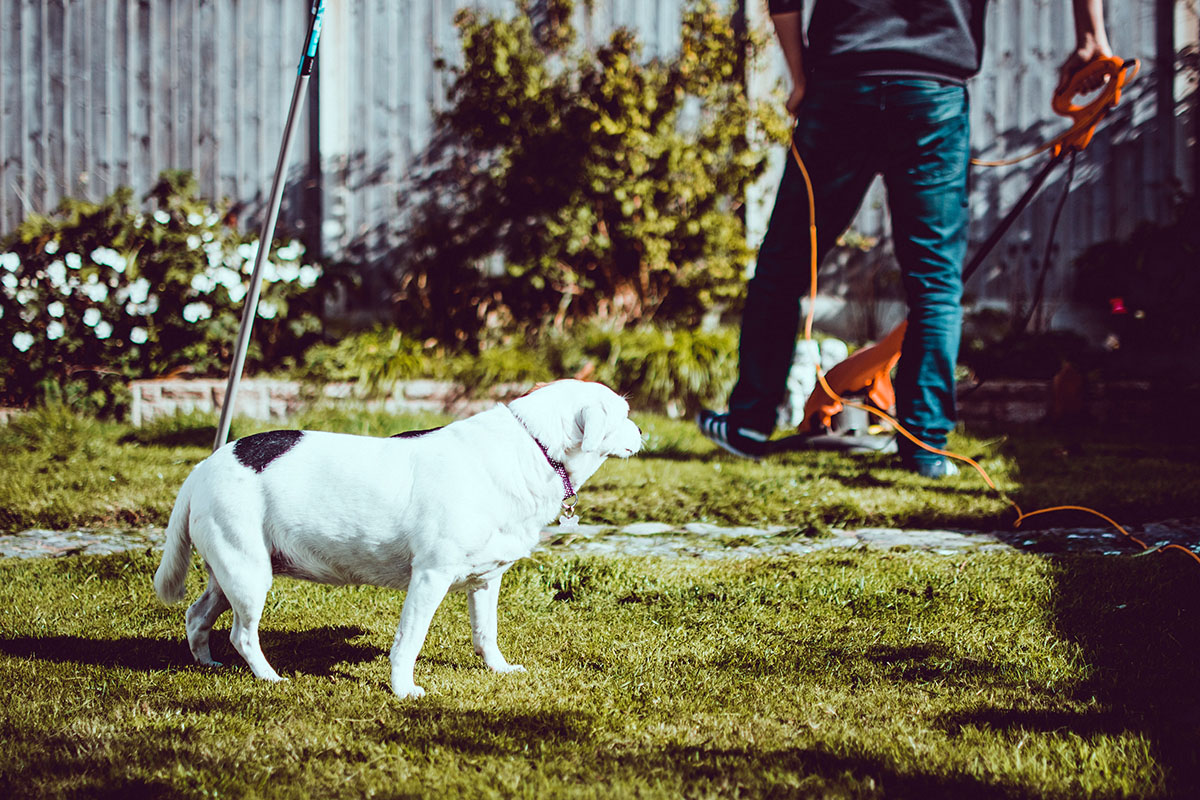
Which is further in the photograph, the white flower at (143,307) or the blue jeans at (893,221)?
the white flower at (143,307)

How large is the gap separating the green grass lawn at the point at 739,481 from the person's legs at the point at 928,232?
337 mm

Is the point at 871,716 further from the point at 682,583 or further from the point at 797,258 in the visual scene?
the point at 797,258

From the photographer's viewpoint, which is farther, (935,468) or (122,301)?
(122,301)

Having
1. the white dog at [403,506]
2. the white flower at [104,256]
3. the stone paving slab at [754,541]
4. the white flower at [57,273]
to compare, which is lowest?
the stone paving slab at [754,541]

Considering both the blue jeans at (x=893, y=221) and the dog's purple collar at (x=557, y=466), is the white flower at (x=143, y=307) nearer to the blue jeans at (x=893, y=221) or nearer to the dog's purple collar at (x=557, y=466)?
the blue jeans at (x=893, y=221)

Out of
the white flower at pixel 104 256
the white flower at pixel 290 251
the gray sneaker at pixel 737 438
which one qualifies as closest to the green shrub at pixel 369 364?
the white flower at pixel 290 251

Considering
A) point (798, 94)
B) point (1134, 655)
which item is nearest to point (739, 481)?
point (798, 94)

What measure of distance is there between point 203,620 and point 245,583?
0.26 meters

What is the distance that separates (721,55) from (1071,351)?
10.4 feet

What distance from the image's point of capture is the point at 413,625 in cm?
183

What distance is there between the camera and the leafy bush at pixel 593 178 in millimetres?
6637

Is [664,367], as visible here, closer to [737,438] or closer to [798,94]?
[737,438]

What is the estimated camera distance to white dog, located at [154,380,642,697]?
186 centimetres

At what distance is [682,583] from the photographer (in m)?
2.58
